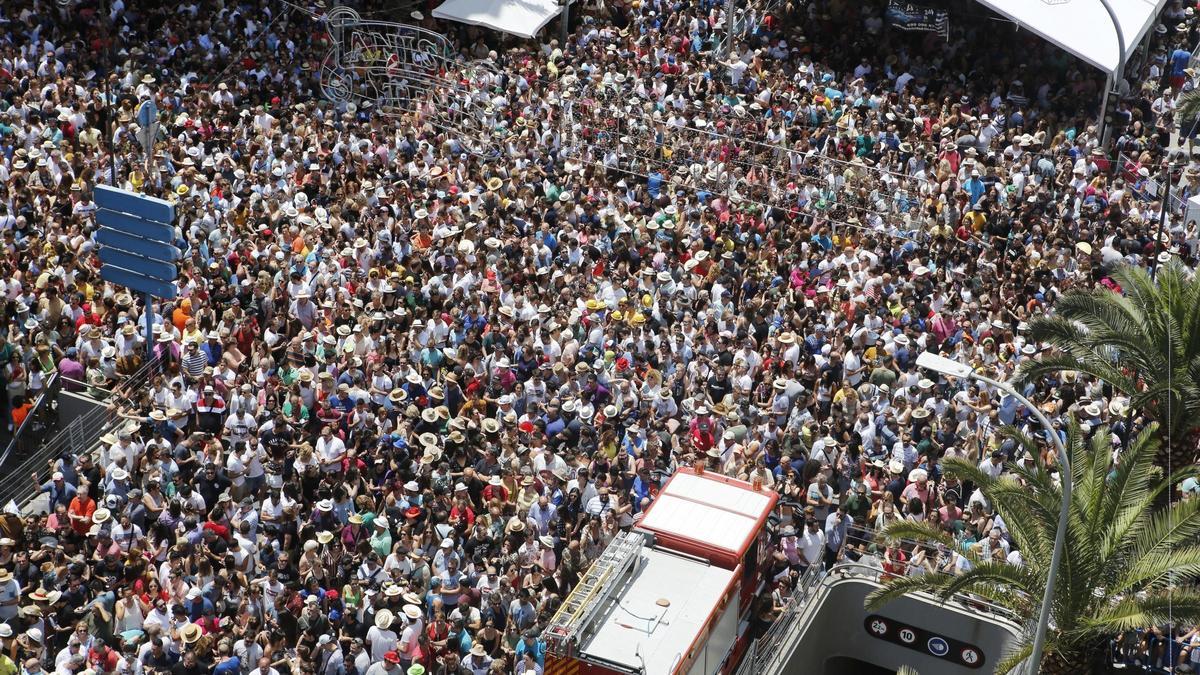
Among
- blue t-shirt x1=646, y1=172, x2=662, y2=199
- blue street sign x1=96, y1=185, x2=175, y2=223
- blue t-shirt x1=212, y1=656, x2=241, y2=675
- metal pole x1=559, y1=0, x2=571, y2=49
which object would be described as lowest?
blue t-shirt x1=212, y1=656, x2=241, y2=675

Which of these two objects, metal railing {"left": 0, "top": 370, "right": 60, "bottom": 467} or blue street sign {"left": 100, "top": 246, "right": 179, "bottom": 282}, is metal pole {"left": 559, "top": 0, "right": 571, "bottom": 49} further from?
metal railing {"left": 0, "top": 370, "right": 60, "bottom": 467}

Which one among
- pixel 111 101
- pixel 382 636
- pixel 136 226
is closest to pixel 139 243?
pixel 136 226

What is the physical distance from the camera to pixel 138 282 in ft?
78.1

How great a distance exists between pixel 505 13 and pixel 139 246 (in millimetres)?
14173

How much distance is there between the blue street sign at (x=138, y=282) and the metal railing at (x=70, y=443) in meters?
1.36

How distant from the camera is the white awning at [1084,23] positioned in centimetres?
3288

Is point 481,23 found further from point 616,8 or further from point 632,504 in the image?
point 632,504

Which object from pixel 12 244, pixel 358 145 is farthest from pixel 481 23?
pixel 12 244

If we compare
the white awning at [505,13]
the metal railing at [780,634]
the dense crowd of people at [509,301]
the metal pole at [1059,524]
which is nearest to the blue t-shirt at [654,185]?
the dense crowd of people at [509,301]

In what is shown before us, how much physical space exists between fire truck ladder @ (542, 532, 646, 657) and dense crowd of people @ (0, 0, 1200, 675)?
2.72 feet

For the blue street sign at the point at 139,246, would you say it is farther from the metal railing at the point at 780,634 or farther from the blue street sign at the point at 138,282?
the metal railing at the point at 780,634

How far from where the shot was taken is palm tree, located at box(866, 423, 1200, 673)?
703 inches

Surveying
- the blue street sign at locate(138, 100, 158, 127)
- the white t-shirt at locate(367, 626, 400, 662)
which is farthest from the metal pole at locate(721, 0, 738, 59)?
the white t-shirt at locate(367, 626, 400, 662)

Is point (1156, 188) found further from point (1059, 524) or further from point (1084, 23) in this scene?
point (1059, 524)
